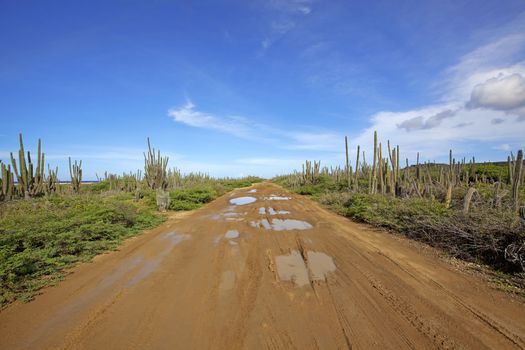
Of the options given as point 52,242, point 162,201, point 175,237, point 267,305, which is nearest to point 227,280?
point 267,305

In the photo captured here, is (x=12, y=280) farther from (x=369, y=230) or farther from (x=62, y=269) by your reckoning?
(x=369, y=230)

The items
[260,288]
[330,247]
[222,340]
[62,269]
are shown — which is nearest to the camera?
[222,340]

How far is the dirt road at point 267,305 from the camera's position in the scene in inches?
121

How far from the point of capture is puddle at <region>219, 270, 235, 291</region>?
4.40m

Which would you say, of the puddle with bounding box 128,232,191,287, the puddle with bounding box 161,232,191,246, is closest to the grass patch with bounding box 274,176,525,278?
the puddle with bounding box 161,232,191,246

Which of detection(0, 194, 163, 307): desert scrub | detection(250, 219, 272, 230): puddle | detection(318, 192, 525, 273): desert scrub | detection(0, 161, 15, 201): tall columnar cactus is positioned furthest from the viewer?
detection(0, 161, 15, 201): tall columnar cactus

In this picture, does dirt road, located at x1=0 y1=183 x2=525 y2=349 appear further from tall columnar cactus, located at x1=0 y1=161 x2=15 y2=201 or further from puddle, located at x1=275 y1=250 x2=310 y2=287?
tall columnar cactus, located at x1=0 y1=161 x2=15 y2=201

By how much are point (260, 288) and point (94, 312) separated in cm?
225

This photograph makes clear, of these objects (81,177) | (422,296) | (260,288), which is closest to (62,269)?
(260,288)

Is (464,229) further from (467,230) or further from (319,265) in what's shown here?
(319,265)

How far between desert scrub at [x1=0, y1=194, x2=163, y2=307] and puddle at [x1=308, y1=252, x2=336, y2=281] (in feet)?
14.6

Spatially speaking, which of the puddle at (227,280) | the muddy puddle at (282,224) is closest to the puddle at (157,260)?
the puddle at (227,280)

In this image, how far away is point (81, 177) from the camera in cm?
2289

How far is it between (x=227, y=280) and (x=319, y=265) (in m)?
1.82
